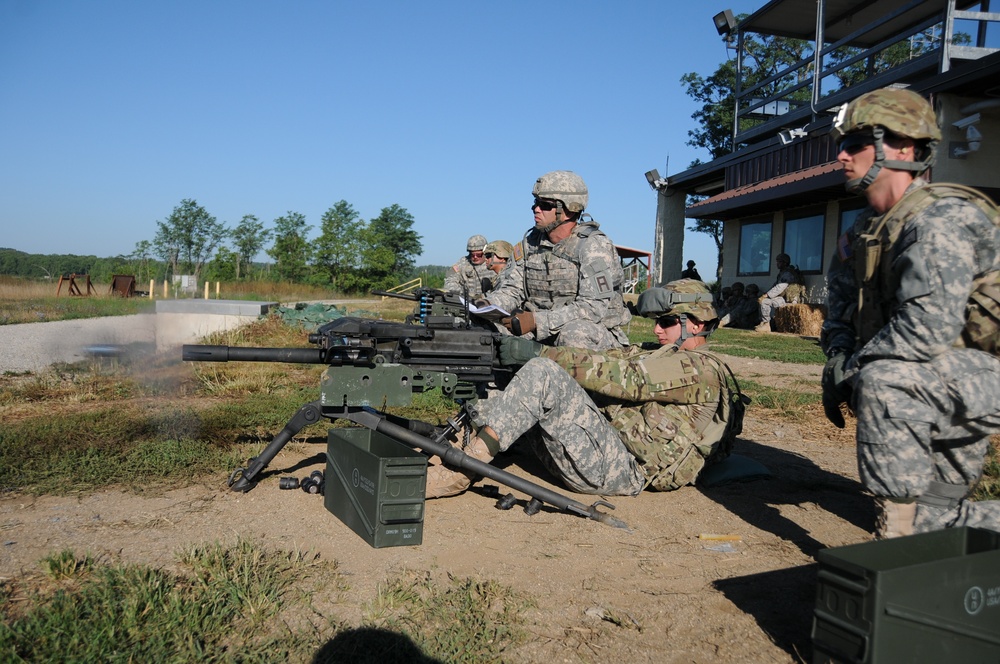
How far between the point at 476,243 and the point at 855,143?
31.2ft

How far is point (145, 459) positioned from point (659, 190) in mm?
21465

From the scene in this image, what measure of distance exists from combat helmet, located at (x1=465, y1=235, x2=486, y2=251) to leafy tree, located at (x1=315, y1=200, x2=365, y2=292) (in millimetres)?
33543

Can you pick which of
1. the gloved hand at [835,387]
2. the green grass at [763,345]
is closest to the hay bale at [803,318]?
the green grass at [763,345]

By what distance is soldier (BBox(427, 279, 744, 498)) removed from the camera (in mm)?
4250

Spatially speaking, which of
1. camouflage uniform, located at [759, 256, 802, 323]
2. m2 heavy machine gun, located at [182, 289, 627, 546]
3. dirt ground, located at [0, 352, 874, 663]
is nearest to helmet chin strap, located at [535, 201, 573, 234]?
m2 heavy machine gun, located at [182, 289, 627, 546]

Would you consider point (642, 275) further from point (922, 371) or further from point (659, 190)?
point (922, 371)

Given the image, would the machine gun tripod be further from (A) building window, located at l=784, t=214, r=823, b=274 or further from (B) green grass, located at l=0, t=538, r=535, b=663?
(A) building window, located at l=784, t=214, r=823, b=274

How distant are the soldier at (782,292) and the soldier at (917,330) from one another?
14749 millimetres

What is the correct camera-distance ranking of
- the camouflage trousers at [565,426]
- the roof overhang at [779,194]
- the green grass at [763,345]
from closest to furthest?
the camouflage trousers at [565,426], the green grass at [763,345], the roof overhang at [779,194]

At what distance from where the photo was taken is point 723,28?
806 inches

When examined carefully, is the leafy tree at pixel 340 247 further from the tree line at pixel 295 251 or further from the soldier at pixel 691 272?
the soldier at pixel 691 272

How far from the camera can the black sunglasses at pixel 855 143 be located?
3.54 m

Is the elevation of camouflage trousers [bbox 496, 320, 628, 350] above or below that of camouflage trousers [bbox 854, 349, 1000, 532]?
above

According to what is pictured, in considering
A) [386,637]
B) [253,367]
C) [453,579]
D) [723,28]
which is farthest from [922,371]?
[723,28]
